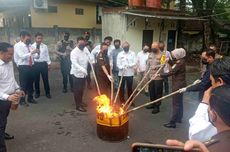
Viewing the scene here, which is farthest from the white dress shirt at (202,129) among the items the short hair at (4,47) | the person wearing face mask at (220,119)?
the short hair at (4,47)

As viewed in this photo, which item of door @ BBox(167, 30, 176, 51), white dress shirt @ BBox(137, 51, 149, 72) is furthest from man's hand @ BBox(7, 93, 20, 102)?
door @ BBox(167, 30, 176, 51)

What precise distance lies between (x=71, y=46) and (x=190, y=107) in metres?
4.41

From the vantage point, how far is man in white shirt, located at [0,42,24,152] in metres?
4.73

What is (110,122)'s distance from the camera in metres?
5.67

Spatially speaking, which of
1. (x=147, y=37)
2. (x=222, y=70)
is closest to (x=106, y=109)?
(x=222, y=70)

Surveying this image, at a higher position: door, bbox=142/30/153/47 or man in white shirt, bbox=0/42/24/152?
door, bbox=142/30/153/47

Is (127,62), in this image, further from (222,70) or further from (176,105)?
(222,70)

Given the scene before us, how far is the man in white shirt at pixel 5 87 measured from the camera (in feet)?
15.5

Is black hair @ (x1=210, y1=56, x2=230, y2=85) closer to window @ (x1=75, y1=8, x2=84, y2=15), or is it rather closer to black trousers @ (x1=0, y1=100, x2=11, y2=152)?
black trousers @ (x1=0, y1=100, x2=11, y2=152)

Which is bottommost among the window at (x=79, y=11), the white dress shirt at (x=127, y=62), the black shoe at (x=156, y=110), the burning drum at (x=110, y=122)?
the black shoe at (x=156, y=110)

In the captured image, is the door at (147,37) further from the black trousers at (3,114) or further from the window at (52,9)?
the black trousers at (3,114)

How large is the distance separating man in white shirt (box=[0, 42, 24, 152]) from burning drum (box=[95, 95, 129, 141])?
1.62 metres

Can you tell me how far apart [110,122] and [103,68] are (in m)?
2.70

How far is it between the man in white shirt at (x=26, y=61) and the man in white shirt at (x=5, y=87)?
2759mm
